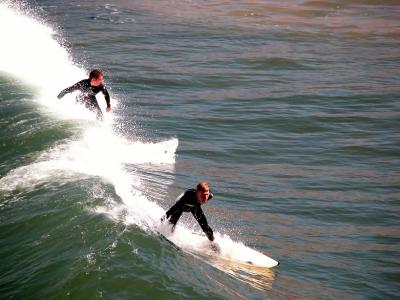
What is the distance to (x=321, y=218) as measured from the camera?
16.6 meters

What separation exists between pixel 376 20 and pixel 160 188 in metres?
32.5

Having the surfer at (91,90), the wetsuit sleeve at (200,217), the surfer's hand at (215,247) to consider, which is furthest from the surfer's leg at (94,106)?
the wetsuit sleeve at (200,217)

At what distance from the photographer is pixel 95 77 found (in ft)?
57.0

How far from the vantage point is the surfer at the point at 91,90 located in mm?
17469

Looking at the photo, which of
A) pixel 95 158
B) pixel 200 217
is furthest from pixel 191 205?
pixel 95 158

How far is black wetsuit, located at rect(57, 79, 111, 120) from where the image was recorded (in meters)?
17.8

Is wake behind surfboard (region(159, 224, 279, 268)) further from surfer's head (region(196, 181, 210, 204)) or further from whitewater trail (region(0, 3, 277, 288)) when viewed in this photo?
surfer's head (region(196, 181, 210, 204))

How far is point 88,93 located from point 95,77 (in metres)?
1.17

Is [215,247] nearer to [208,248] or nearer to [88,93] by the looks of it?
[208,248]

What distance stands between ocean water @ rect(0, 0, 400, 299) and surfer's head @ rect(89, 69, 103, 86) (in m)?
1.48

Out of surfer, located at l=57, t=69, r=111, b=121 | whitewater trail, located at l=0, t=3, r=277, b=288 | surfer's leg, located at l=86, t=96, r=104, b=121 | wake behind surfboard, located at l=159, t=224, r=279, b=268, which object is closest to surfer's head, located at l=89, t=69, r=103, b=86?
surfer, located at l=57, t=69, r=111, b=121

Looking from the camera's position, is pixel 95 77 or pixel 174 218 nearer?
pixel 174 218

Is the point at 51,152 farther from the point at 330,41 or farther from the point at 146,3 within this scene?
the point at 146,3

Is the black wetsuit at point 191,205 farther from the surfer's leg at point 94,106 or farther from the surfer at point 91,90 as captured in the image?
the surfer's leg at point 94,106
